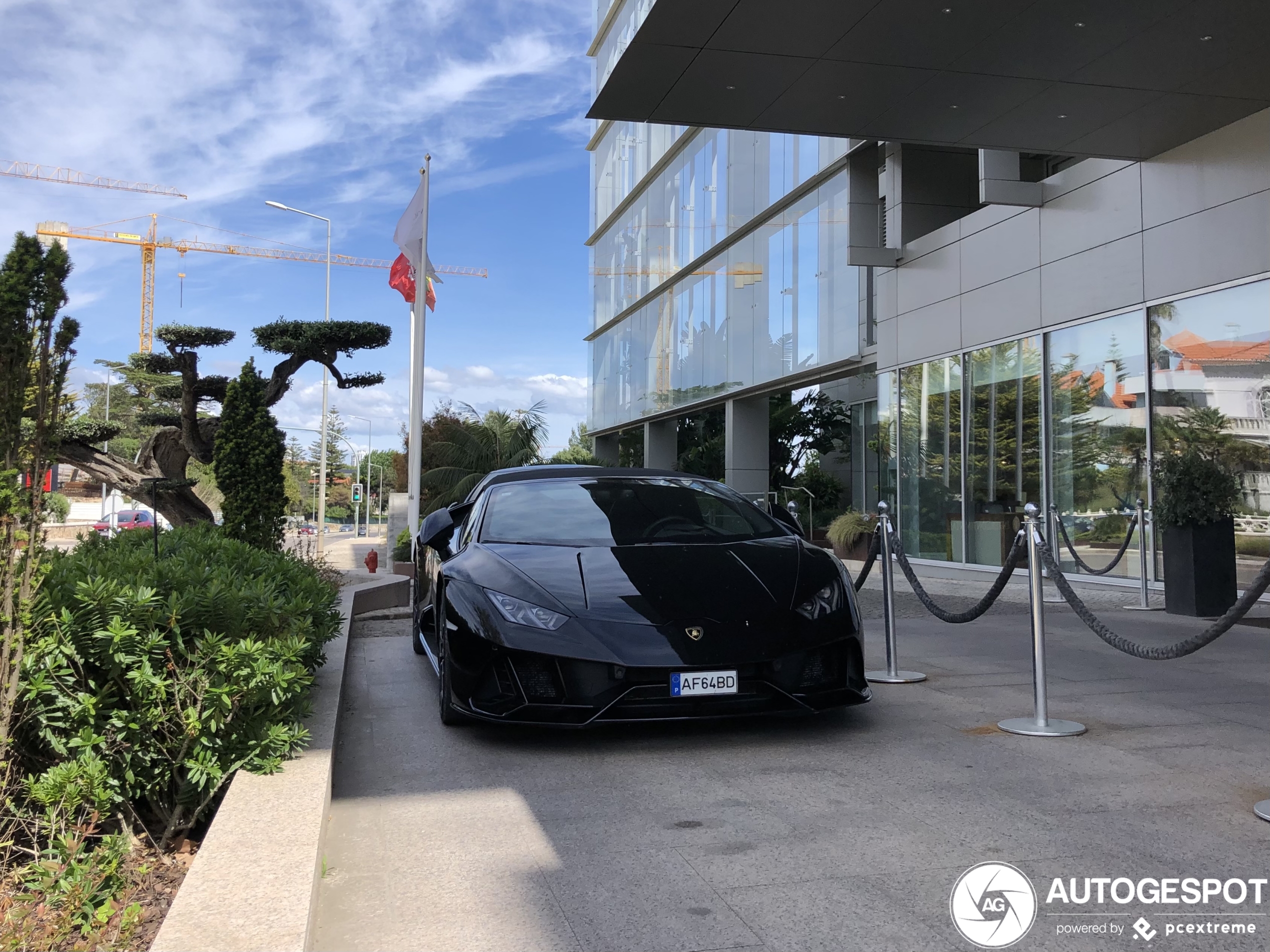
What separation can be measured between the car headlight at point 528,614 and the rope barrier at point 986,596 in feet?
7.49

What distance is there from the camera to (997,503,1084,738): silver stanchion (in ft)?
16.5

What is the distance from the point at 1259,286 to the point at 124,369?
17444mm

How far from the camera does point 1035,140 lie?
1218cm

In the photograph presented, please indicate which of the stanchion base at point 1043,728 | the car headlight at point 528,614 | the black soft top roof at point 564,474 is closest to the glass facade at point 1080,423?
the stanchion base at point 1043,728

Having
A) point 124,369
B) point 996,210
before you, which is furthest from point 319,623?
point 124,369

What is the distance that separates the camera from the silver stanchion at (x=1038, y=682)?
5.02 meters

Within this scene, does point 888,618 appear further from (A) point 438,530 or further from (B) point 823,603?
(A) point 438,530

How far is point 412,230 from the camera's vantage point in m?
20.3

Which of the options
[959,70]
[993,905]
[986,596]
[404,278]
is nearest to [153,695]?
[993,905]

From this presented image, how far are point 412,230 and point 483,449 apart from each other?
13289 mm

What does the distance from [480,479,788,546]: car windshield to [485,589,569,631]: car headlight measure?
0.74 m

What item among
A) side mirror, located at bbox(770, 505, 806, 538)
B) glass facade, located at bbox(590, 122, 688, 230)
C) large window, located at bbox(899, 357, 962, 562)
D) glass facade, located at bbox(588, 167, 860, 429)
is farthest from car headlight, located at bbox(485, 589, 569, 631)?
glass facade, located at bbox(590, 122, 688, 230)

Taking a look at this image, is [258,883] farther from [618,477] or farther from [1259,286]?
[1259,286]

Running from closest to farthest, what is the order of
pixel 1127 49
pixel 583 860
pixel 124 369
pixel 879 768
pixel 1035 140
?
pixel 583 860, pixel 879 768, pixel 1127 49, pixel 1035 140, pixel 124 369
